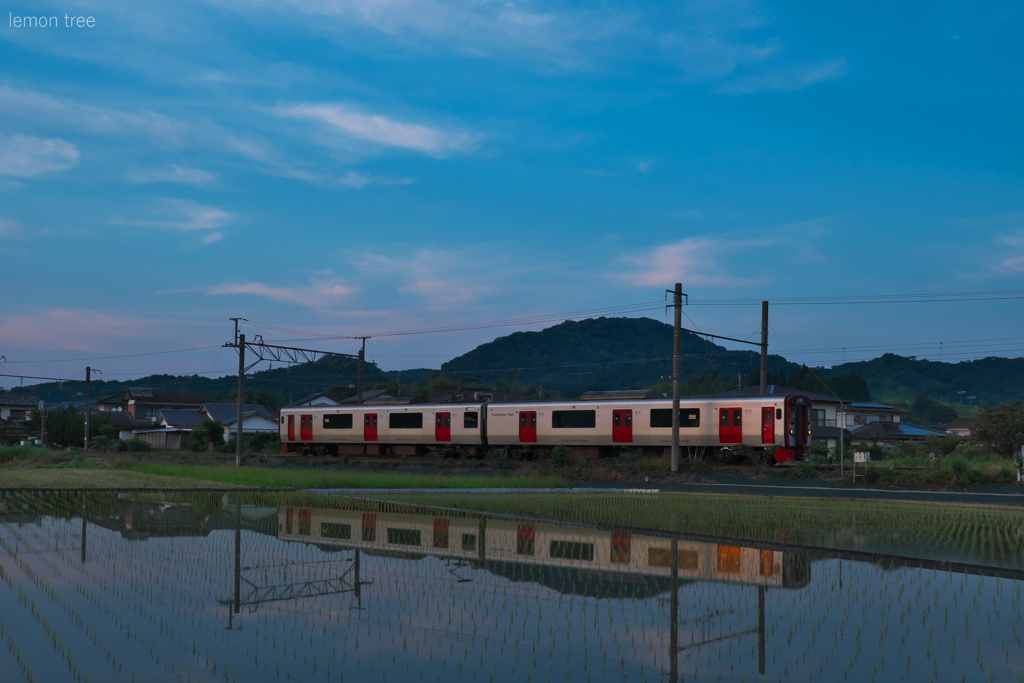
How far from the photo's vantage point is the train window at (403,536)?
40.5 feet

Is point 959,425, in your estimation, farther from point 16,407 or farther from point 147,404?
point 16,407

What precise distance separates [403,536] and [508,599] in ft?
16.7

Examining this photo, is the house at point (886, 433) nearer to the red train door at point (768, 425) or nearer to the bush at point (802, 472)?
the red train door at point (768, 425)

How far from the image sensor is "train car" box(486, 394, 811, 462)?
90.0 feet

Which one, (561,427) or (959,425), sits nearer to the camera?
(561,427)

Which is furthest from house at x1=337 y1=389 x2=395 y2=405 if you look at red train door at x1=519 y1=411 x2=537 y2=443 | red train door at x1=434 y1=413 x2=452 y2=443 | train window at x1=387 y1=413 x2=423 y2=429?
red train door at x1=519 y1=411 x2=537 y2=443

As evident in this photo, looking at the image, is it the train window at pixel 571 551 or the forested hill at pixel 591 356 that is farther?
the forested hill at pixel 591 356

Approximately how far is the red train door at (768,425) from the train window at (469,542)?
54.4 ft

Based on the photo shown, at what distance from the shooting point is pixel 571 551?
458 inches

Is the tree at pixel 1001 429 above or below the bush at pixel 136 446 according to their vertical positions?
above

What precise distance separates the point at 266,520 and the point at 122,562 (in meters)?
5.07

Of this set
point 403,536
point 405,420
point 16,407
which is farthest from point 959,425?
point 16,407

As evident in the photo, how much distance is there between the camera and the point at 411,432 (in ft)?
120

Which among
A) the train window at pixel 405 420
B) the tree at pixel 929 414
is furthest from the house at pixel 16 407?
the tree at pixel 929 414
